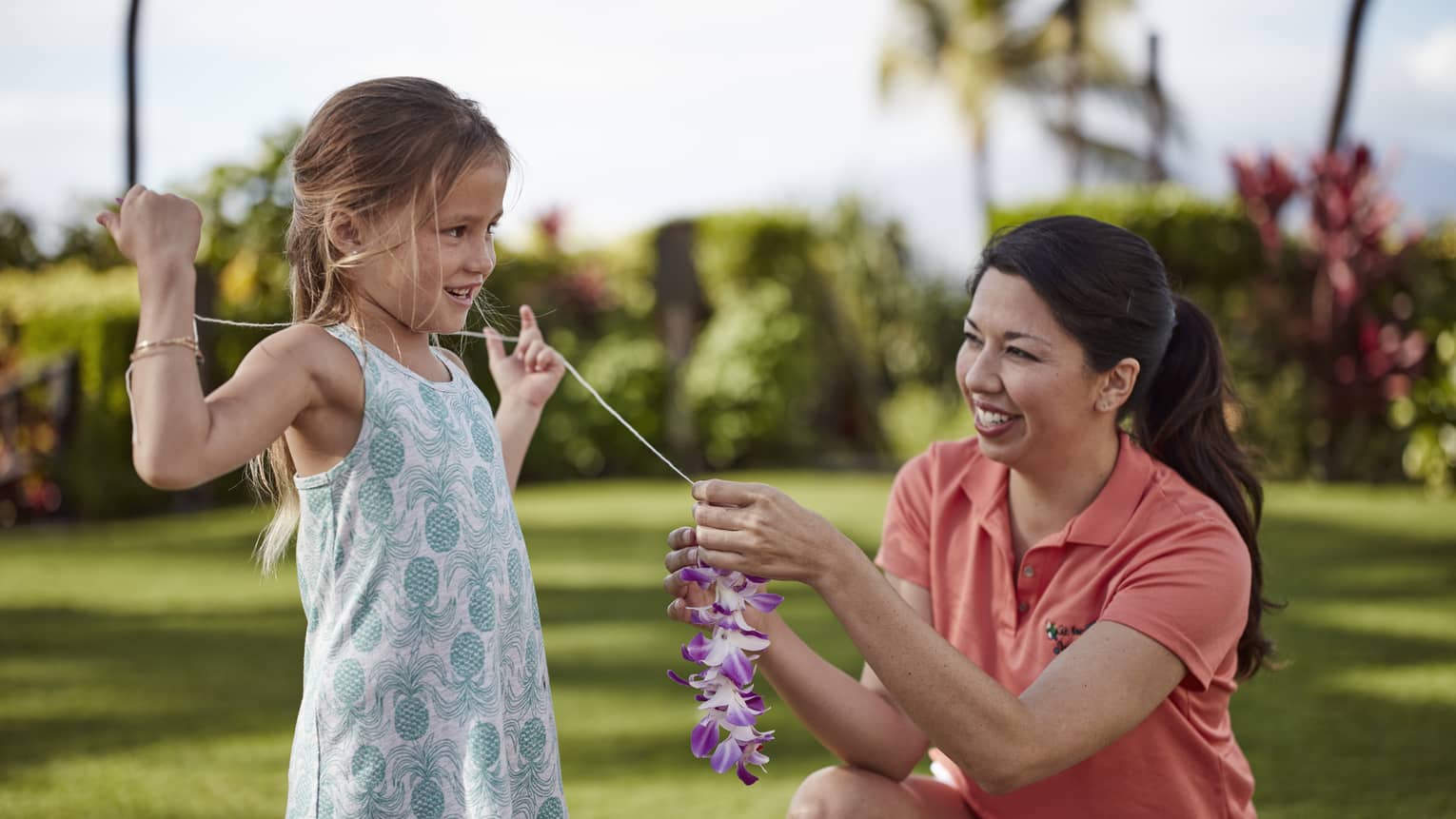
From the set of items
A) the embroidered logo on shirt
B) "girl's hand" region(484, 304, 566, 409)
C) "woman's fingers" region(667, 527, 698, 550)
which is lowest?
the embroidered logo on shirt

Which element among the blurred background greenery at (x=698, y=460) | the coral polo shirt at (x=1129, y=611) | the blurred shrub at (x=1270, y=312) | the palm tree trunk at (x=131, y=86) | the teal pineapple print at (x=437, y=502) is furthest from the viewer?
the palm tree trunk at (x=131, y=86)

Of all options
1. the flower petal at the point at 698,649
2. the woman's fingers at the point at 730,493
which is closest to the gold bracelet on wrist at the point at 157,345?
the woman's fingers at the point at 730,493

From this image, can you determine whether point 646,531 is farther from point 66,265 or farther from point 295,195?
point 66,265

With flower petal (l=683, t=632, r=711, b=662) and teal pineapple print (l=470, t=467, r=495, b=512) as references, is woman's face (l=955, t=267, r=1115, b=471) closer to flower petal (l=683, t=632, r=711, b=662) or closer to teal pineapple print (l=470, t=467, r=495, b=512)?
flower petal (l=683, t=632, r=711, b=662)

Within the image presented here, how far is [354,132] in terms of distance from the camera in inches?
77.8

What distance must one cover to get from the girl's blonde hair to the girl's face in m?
0.02

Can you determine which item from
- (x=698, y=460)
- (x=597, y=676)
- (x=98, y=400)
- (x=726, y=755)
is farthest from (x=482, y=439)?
(x=698, y=460)

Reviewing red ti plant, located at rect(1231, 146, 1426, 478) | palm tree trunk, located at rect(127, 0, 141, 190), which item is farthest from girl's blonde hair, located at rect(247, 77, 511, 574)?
palm tree trunk, located at rect(127, 0, 141, 190)

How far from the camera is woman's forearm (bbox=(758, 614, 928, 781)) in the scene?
2.37 metres

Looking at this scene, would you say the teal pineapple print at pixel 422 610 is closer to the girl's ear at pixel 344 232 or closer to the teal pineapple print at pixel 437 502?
the teal pineapple print at pixel 437 502

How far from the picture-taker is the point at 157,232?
5.71 feet

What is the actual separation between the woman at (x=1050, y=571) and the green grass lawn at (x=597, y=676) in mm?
1273

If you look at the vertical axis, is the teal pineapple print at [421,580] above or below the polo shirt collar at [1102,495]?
above

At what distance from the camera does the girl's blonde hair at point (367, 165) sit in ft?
6.46
